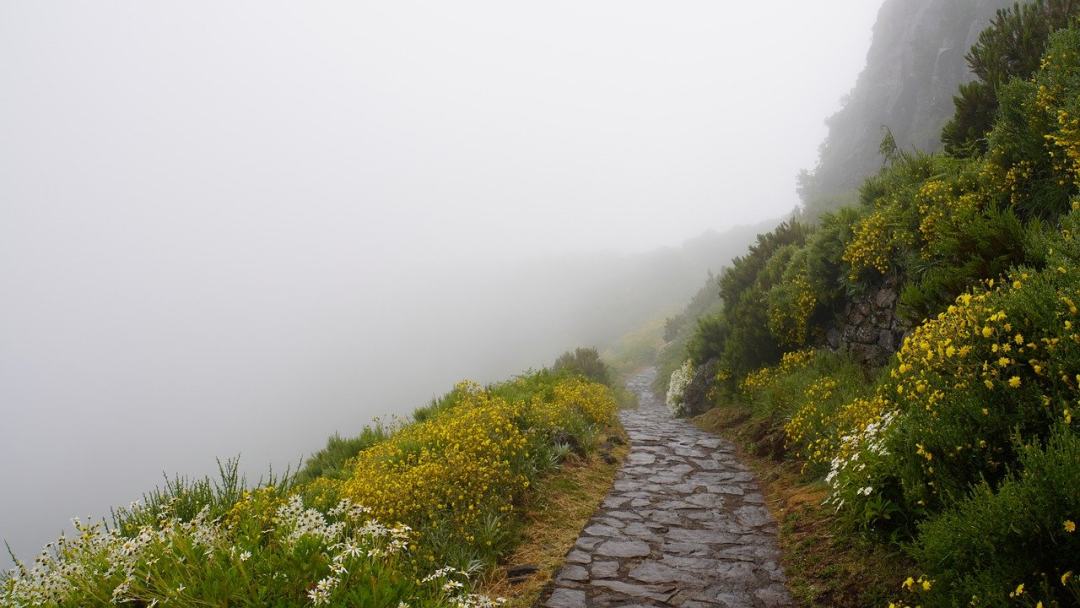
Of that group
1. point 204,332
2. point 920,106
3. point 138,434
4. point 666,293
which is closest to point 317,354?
point 138,434

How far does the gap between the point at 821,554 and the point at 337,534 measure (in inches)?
148

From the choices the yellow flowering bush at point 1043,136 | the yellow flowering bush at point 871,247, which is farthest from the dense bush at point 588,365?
the yellow flowering bush at point 1043,136

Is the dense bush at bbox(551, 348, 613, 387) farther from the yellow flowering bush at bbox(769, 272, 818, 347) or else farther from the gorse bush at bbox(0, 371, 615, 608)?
the gorse bush at bbox(0, 371, 615, 608)

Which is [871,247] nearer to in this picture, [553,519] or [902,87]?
[553,519]

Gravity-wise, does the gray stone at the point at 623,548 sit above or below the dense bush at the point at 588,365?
above

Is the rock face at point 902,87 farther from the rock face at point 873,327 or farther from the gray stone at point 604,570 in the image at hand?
the gray stone at point 604,570

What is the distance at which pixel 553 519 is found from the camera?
6012 millimetres

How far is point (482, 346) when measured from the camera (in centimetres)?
6575

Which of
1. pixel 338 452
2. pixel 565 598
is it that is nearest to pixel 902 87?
pixel 338 452

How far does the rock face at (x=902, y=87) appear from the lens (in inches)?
1046

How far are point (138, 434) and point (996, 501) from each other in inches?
3855

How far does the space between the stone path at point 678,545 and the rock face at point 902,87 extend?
2339 cm

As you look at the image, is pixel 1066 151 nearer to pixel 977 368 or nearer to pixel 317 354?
pixel 977 368

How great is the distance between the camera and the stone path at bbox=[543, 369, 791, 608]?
426 cm
